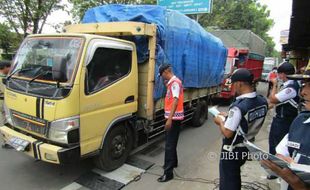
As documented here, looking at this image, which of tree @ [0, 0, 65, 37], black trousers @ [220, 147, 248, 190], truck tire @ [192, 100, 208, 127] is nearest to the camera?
black trousers @ [220, 147, 248, 190]

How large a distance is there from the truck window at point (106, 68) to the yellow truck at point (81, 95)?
14 millimetres

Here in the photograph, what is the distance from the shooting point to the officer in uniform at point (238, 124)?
2.73 metres

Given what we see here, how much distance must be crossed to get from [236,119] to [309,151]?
3.14 feet

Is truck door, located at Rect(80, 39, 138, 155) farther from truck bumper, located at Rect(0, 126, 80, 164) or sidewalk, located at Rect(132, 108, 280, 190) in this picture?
sidewalk, located at Rect(132, 108, 280, 190)

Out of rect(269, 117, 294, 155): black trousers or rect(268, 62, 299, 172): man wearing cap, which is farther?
rect(269, 117, 294, 155): black trousers

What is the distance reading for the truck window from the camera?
13.4ft

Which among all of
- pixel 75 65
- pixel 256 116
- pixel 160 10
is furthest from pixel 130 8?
pixel 256 116

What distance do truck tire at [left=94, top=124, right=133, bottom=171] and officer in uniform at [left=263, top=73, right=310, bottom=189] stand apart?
295 centimetres

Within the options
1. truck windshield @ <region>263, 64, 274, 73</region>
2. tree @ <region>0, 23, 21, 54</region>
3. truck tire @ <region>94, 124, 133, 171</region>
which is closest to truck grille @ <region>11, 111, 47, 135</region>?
truck tire @ <region>94, 124, 133, 171</region>

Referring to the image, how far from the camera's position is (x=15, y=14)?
11523 mm

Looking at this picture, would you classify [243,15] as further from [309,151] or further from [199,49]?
[309,151]

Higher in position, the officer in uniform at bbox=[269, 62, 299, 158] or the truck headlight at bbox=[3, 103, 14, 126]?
the officer in uniform at bbox=[269, 62, 299, 158]

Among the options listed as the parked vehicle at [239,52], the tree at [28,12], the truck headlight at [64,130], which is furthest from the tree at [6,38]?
the truck headlight at [64,130]

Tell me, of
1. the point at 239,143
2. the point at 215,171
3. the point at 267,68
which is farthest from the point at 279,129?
the point at 267,68
